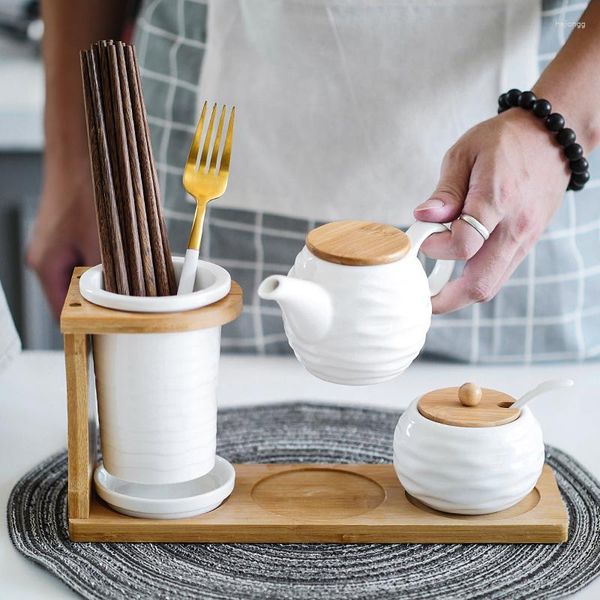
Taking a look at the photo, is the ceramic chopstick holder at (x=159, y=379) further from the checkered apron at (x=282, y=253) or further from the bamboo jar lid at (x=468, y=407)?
the checkered apron at (x=282, y=253)

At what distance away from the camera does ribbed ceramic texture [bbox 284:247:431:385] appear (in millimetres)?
644

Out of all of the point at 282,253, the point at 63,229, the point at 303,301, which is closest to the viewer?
the point at 303,301

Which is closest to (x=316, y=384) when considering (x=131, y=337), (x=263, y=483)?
(x=263, y=483)

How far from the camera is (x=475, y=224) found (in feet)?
2.49

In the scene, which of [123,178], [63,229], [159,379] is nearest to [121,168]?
[123,178]

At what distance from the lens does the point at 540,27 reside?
41.5 inches

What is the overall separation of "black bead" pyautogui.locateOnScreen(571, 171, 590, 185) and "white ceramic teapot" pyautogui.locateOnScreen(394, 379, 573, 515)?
24cm

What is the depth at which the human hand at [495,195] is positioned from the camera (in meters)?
0.77

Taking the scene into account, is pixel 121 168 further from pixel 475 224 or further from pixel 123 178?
pixel 475 224

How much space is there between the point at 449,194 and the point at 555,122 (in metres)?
0.13

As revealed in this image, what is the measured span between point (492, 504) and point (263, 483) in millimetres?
172

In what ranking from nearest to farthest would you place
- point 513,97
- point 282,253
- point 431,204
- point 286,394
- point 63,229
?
point 431,204 → point 513,97 → point 286,394 → point 282,253 → point 63,229

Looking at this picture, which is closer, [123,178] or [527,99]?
[123,178]

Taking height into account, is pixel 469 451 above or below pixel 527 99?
below
